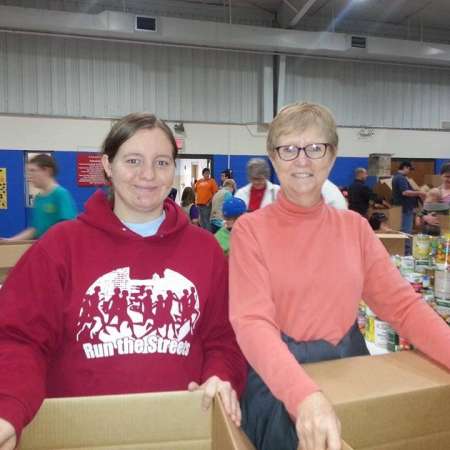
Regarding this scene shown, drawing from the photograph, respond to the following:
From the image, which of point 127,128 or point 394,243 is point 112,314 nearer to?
point 127,128

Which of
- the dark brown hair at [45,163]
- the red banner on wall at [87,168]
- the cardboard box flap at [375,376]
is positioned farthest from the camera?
the red banner on wall at [87,168]

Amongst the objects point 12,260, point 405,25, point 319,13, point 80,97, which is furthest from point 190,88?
point 12,260

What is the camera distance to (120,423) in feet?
2.90

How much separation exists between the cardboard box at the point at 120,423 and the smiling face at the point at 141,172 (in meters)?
0.54

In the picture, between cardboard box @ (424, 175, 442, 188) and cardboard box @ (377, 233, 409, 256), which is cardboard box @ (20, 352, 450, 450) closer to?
cardboard box @ (377, 233, 409, 256)

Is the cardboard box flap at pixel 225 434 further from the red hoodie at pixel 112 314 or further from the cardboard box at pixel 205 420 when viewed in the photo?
the red hoodie at pixel 112 314

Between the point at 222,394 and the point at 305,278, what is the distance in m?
0.35

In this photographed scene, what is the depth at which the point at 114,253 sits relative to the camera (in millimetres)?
1188

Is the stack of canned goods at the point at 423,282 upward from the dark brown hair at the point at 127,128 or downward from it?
downward

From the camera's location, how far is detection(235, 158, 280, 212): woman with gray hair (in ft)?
12.3

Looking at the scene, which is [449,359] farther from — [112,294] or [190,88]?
[190,88]

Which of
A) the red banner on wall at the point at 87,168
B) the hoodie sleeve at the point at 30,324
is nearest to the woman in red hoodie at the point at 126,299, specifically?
the hoodie sleeve at the point at 30,324

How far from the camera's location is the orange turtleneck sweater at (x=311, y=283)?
1091 mm

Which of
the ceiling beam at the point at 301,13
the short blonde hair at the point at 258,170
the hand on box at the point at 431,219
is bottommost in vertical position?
the hand on box at the point at 431,219
